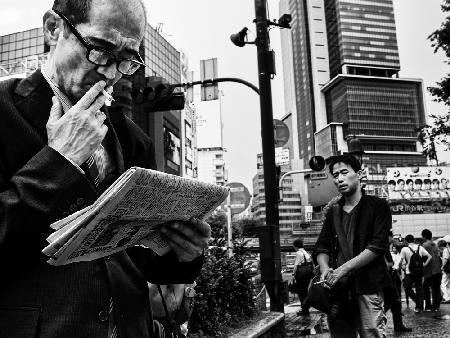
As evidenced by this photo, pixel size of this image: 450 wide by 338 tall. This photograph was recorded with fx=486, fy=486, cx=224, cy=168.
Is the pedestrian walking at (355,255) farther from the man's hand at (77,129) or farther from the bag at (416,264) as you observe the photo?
the bag at (416,264)

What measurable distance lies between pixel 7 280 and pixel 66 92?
1.90 ft

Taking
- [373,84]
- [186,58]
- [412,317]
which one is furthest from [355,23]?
[412,317]

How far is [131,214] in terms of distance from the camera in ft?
4.05

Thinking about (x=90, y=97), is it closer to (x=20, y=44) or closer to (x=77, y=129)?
(x=77, y=129)

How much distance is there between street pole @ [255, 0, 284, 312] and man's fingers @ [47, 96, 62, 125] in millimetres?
7244

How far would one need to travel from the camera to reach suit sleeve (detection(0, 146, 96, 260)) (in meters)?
1.13

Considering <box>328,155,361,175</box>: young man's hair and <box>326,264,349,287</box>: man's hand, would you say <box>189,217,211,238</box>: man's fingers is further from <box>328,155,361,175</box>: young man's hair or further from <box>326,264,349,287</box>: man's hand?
<box>328,155,361,175</box>: young man's hair

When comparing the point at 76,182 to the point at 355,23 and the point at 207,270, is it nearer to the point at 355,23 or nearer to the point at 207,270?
the point at 207,270

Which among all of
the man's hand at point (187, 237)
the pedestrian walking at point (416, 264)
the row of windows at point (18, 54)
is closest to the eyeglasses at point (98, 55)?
the man's hand at point (187, 237)

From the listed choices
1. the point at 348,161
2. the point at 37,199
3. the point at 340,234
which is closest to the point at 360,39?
the point at 348,161

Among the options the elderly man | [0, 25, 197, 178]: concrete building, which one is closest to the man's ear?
the elderly man

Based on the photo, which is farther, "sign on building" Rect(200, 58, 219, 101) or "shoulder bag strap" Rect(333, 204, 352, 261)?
"sign on building" Rect(200, 58, 219, 101)

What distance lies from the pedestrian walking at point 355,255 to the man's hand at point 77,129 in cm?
278

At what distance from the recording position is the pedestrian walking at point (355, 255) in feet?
12.1
